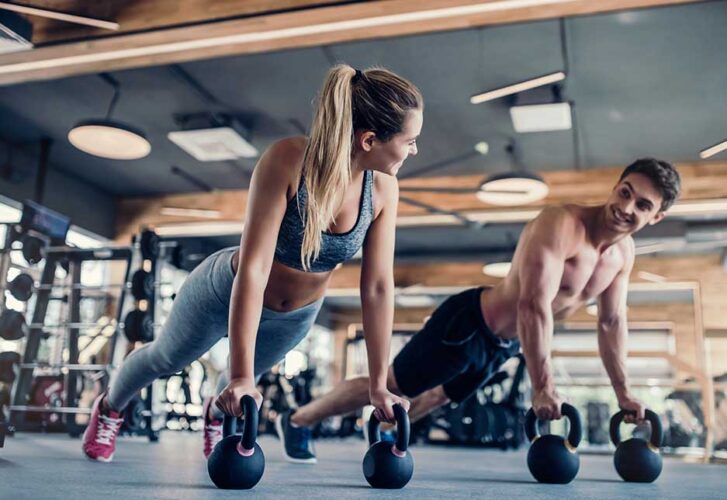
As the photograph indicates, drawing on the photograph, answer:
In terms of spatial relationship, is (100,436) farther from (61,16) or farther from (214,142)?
(214,142)

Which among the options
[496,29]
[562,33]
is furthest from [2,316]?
[562,33]

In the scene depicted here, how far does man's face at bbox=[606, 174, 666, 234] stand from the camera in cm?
201

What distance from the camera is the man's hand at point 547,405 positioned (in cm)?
175

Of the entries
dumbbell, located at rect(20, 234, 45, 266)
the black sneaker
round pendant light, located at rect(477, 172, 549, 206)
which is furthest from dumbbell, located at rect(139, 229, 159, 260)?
round pendant light, located at rect(477, 172, 549, 206)

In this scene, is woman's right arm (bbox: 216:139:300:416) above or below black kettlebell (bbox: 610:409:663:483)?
above

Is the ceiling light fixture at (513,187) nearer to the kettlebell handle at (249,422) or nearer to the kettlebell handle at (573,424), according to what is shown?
the kettlebell handle at (573,424)

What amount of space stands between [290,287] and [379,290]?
20 cm

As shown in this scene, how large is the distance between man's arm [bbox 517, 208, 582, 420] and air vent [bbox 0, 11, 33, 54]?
110 inches

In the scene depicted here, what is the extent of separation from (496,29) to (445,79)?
2.38 feet

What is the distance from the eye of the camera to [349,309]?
13.7m

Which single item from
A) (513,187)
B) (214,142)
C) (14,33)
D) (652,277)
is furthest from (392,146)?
(652,277)

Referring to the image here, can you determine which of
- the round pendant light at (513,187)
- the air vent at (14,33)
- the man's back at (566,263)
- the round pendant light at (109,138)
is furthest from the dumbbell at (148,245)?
the man's back at (566,263)

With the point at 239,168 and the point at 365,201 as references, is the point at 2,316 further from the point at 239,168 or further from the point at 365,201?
the point at 239,168

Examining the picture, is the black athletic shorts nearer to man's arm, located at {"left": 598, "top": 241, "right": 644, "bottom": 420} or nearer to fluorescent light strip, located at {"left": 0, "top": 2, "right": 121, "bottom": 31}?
man's arm, located at {"left": 598, "top": 241, "right": 644, "bottom": 420}
